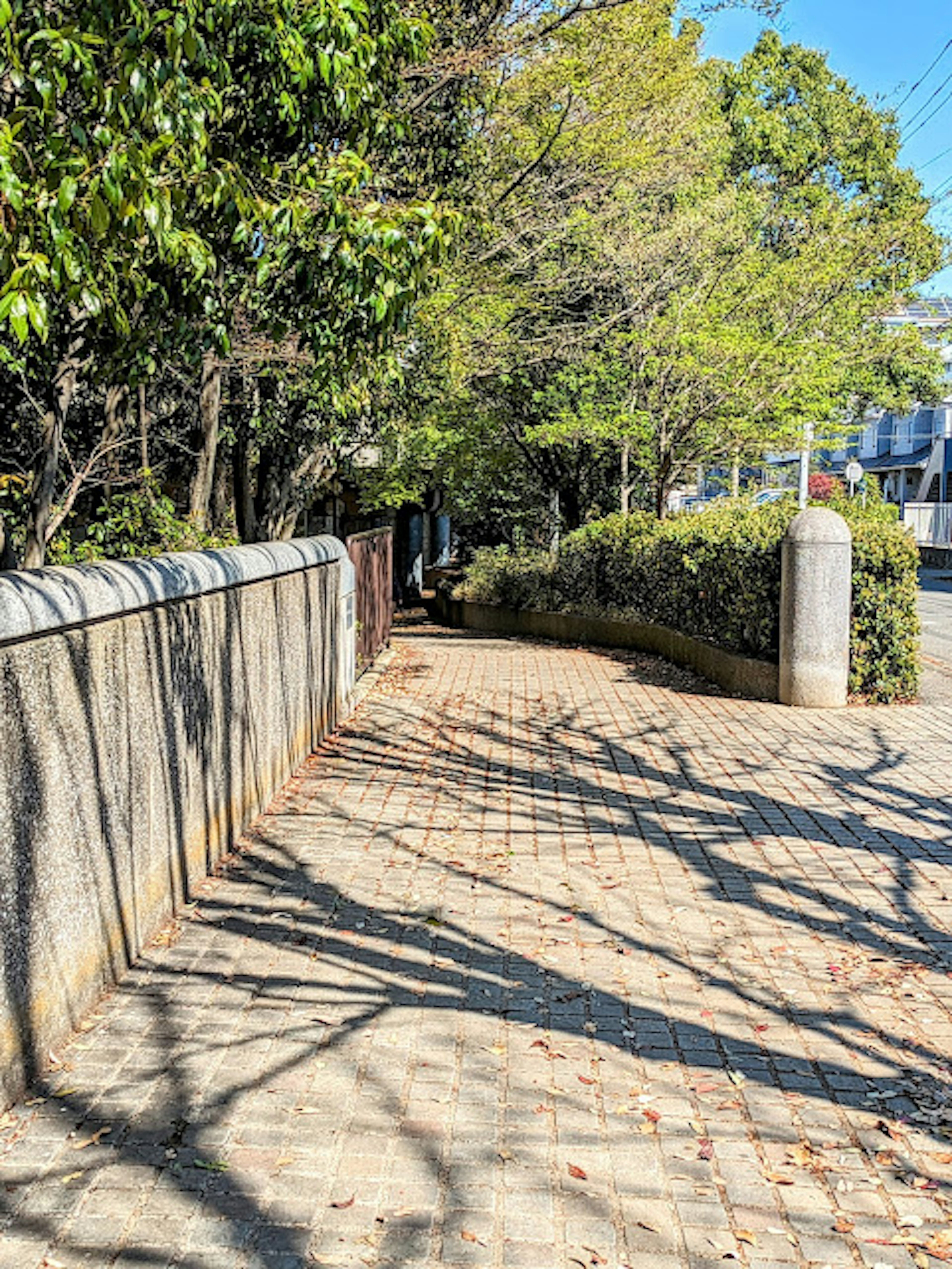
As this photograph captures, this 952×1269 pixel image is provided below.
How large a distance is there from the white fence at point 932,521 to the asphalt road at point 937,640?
34.9ft

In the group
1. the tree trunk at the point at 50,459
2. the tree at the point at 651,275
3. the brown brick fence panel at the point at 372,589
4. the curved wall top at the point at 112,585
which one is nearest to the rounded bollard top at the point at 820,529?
the brown brick fence panel at the point at 372,589

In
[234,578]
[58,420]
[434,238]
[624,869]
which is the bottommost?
[624,869]

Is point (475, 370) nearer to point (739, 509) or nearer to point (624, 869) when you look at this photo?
point (739, 509)

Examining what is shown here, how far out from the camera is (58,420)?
8602mm

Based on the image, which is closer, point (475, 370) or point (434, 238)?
point (434, 238)

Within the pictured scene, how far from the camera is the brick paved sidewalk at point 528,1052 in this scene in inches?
132

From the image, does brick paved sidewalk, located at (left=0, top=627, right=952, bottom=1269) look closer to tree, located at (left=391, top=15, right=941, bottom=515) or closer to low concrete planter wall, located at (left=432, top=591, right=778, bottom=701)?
low concrete planter wall, located at (left=432, top=591, right=778, bottom=701)

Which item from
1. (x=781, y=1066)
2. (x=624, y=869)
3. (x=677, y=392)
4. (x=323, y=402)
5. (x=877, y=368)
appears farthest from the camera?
(x=877, y=368)

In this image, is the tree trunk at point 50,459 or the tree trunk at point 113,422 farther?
the tree trunk at point 113,422

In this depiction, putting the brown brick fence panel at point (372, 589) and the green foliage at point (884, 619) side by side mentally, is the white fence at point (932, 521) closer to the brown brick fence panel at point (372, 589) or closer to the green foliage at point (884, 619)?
the brown brick fence panel at point (372, 589)

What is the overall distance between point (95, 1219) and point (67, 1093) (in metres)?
0.75

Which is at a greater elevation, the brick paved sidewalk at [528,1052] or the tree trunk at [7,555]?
the tree trunk at [7,555]

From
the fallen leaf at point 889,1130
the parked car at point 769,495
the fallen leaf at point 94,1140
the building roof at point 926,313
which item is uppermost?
the building roof at point 926,313

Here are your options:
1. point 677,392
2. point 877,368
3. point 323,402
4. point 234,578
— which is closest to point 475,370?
point 677,392
